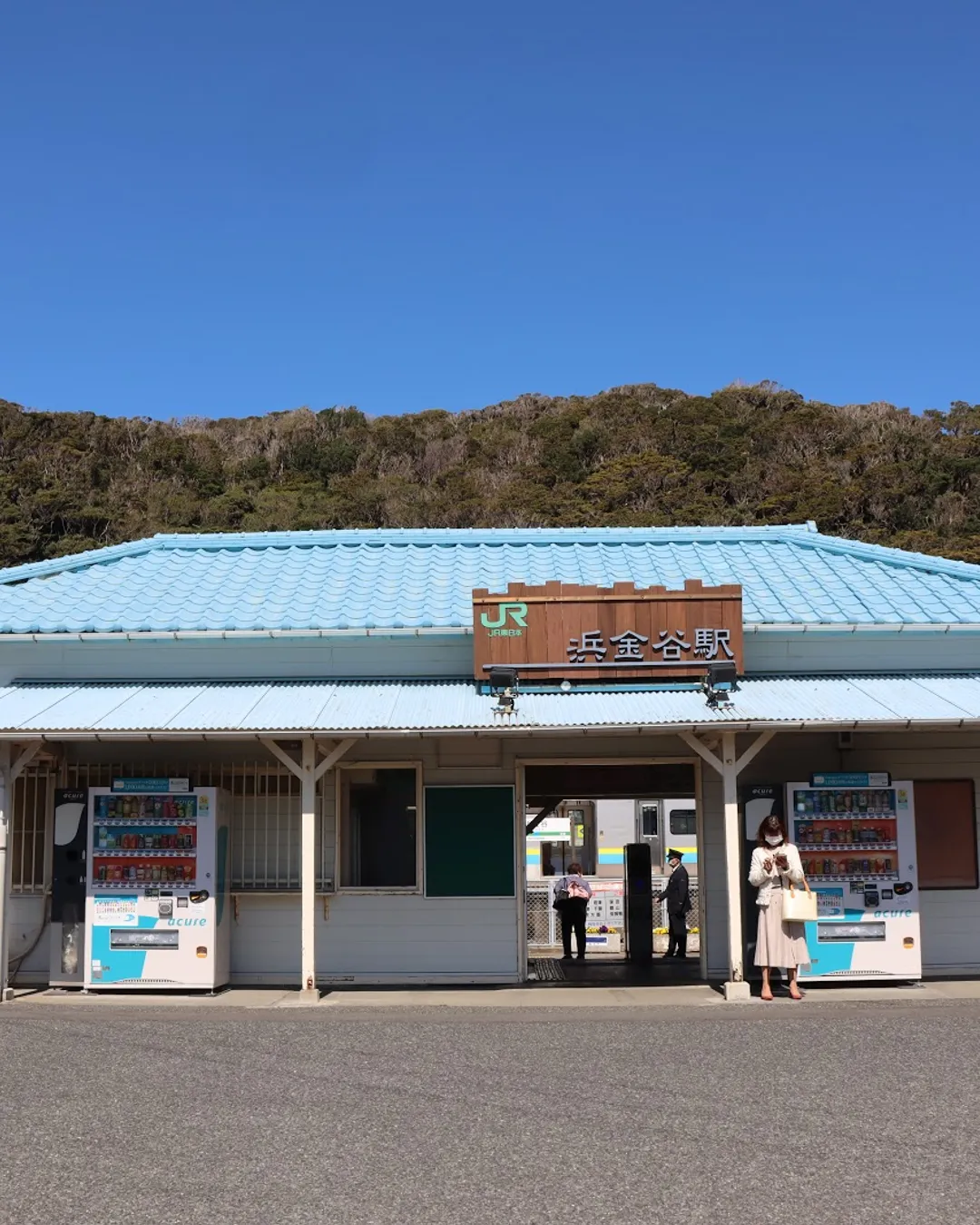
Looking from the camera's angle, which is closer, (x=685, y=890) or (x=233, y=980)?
(x=233, y=980)

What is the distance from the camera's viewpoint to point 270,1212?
16.7 feet

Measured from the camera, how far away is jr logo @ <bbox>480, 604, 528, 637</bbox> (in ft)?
39.5

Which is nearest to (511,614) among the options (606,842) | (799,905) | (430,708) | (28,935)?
(430,708)

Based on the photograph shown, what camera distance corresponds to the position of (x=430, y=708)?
11477mm

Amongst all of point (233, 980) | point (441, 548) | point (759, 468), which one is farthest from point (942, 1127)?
point (759, 468)

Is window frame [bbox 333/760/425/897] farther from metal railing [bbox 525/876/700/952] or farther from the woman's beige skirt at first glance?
metal railing [bbox 525/876/700/952]

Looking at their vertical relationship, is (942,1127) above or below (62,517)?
below

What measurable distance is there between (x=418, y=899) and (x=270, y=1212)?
7.34m

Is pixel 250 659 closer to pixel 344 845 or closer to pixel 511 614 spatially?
pixel 344 845

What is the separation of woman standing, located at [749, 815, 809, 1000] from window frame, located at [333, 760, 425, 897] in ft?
10.8

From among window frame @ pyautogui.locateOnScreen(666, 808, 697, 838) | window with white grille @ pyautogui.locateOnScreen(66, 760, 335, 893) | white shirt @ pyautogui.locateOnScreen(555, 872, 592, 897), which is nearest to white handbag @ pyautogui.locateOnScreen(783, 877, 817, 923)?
window with white grille @ pyautogui.locateOnScreen(66, 760, 335, 893)

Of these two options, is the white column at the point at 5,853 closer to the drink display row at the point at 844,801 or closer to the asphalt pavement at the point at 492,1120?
the asphalt pavement at the point at 492,1120

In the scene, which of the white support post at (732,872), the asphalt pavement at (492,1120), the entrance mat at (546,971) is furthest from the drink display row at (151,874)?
the white support post at (732,872)

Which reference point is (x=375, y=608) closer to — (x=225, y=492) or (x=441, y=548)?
(x=441, y=548)
